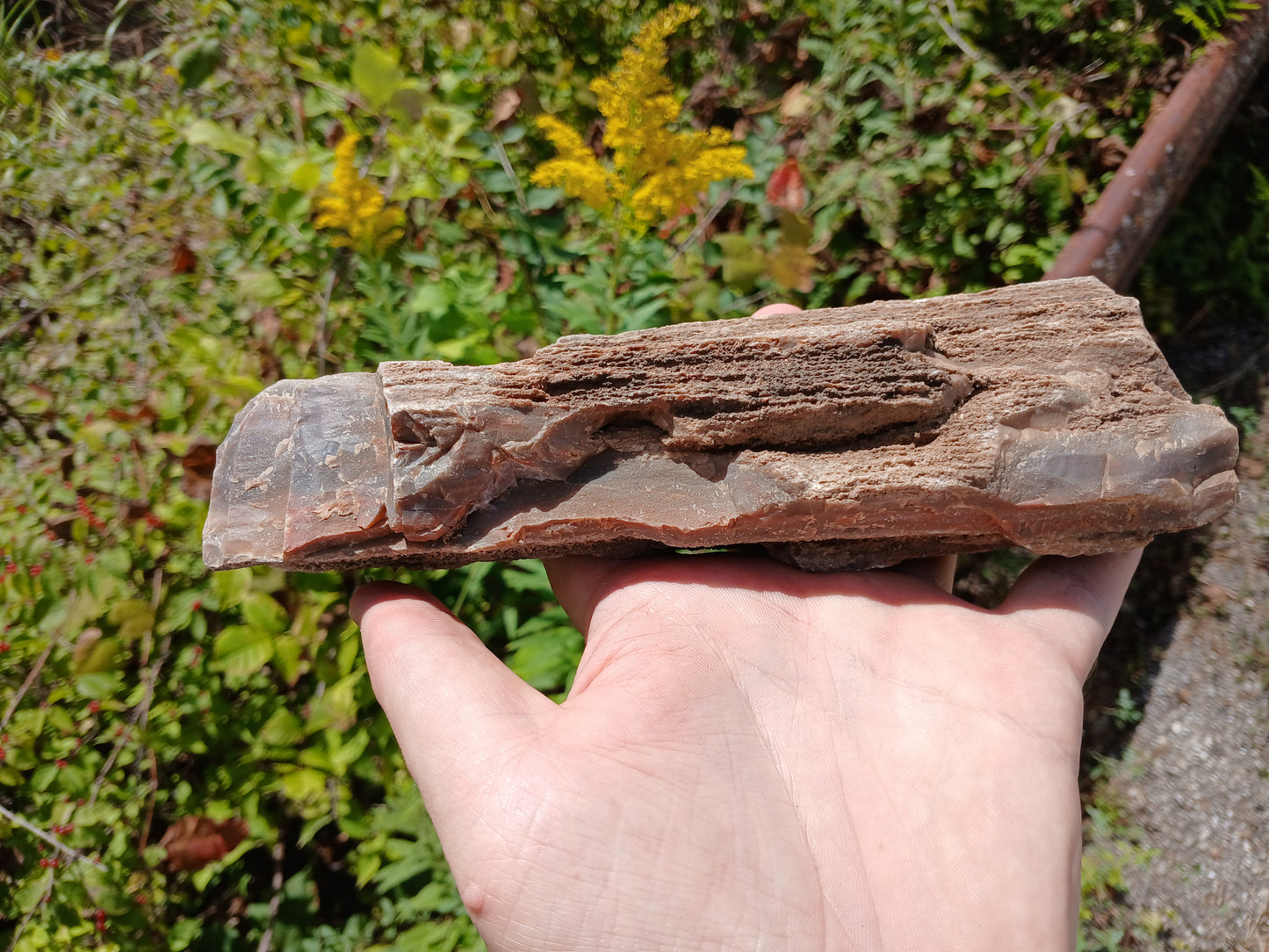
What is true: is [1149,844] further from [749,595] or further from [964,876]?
[749,595]

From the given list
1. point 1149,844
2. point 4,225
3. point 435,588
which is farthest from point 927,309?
point 4,225

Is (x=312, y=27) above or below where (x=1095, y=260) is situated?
above

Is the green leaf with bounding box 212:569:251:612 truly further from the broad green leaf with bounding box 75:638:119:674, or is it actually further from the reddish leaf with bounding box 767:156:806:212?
the reddish leaf with bounding box 767:156:806:212

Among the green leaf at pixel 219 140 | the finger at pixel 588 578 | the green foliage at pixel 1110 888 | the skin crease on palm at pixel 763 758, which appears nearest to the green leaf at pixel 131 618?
Result: the skin crease on palm at pixel 763 758

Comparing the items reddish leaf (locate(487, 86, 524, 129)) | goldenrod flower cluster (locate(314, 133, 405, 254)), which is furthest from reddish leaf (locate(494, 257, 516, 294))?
goldenrod flower cluster (locate(314, 133, 405, 254))

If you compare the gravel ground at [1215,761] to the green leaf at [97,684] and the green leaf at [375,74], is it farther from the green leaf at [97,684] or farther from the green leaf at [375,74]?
the green leaf at [375,74]

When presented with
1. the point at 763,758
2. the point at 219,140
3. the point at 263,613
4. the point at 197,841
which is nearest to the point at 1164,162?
the point at 763,758

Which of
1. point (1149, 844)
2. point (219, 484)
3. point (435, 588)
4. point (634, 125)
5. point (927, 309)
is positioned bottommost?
point (1149, 844)

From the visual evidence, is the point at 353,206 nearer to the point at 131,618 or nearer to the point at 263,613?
the point at 263,613
